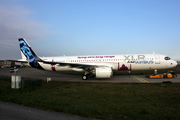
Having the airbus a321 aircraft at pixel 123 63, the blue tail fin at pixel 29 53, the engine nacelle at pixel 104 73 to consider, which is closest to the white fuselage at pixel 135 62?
the airbus a321 aircraft at pixel 123 63

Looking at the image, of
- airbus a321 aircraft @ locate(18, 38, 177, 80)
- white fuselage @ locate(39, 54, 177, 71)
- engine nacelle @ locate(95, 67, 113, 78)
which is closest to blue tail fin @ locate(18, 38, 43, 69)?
airbus a321 aircraft @ locate(18, 38, 177, 80)

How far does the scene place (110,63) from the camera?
2008cm

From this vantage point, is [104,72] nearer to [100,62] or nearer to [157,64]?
[100,62]

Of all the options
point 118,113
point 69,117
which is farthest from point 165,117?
point 69,117

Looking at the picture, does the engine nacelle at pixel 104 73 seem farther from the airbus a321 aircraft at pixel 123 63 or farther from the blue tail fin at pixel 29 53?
the blue tail fin at pixel 29 53

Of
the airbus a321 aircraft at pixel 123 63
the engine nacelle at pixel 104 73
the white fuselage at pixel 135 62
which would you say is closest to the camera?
the engine nacelle at pixel 104 73

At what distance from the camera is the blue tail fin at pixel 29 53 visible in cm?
2197

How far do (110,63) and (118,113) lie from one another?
14693 millimetres

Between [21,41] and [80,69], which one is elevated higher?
[21,41]

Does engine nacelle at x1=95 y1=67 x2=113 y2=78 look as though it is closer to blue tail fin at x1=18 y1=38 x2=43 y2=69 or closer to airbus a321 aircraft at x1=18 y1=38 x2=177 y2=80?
airbus a321 aircraft at x1=18 y1=38 x2=177 y2=80

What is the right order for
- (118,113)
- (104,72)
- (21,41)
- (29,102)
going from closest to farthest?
(118,113) → (29,102) → (104,72) → (21,41)

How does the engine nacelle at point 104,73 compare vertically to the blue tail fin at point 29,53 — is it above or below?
below

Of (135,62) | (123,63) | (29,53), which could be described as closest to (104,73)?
(123,63)

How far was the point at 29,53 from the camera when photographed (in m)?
22.3
